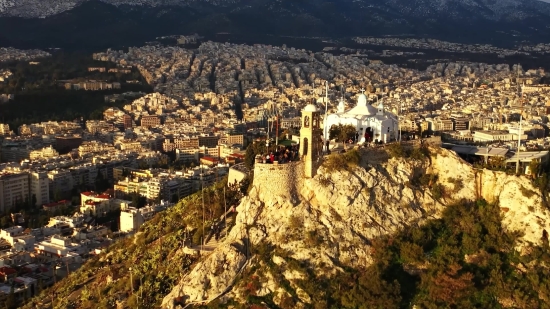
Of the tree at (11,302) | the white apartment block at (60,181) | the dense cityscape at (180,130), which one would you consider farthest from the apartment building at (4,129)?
the tree at (11,302)

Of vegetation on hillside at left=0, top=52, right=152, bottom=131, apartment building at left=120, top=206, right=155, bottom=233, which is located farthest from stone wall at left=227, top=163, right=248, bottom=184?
vegetation on hillside at left=0, top=52, right=152, bottom=131

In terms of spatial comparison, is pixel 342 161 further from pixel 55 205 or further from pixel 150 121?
pixel 150 121

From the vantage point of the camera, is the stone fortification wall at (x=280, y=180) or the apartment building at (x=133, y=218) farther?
the apartment building at (x=133, y=218)

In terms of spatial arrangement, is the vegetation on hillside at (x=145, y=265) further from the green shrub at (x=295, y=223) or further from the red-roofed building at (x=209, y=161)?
the red-roofed building at (x=209, y=161)

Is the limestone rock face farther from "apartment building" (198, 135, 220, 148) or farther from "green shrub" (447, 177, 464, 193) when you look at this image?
"apartment building" (198, 135, 220, 148)

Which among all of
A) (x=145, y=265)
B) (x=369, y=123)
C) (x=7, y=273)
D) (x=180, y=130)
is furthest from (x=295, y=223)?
(x=180, y=130)

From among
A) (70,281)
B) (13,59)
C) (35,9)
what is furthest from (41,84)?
(35,9)
